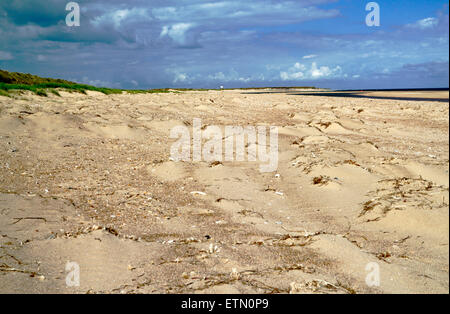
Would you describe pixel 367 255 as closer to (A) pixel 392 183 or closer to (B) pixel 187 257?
(B) pixel 187 257

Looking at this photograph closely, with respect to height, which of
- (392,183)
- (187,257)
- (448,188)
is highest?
(448,188)

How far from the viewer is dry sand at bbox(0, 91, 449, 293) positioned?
7.47 ft

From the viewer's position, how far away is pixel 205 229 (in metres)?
3.40

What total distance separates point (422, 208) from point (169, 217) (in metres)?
2.37

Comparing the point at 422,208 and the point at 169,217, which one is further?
the point at 169,217

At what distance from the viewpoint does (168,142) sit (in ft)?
24.4

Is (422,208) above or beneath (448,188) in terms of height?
beneath

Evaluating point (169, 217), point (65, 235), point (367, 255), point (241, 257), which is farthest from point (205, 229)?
point (367, 255)

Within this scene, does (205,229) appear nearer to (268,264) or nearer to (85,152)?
(268,264)

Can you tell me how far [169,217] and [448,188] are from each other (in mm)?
2734

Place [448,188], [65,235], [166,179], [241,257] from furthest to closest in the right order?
[166,179], [65,235], [241,257], [448,188]

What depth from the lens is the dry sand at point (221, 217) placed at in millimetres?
2277

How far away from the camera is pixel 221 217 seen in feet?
12.2

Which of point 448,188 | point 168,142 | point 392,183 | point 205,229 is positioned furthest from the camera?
point 168,142
